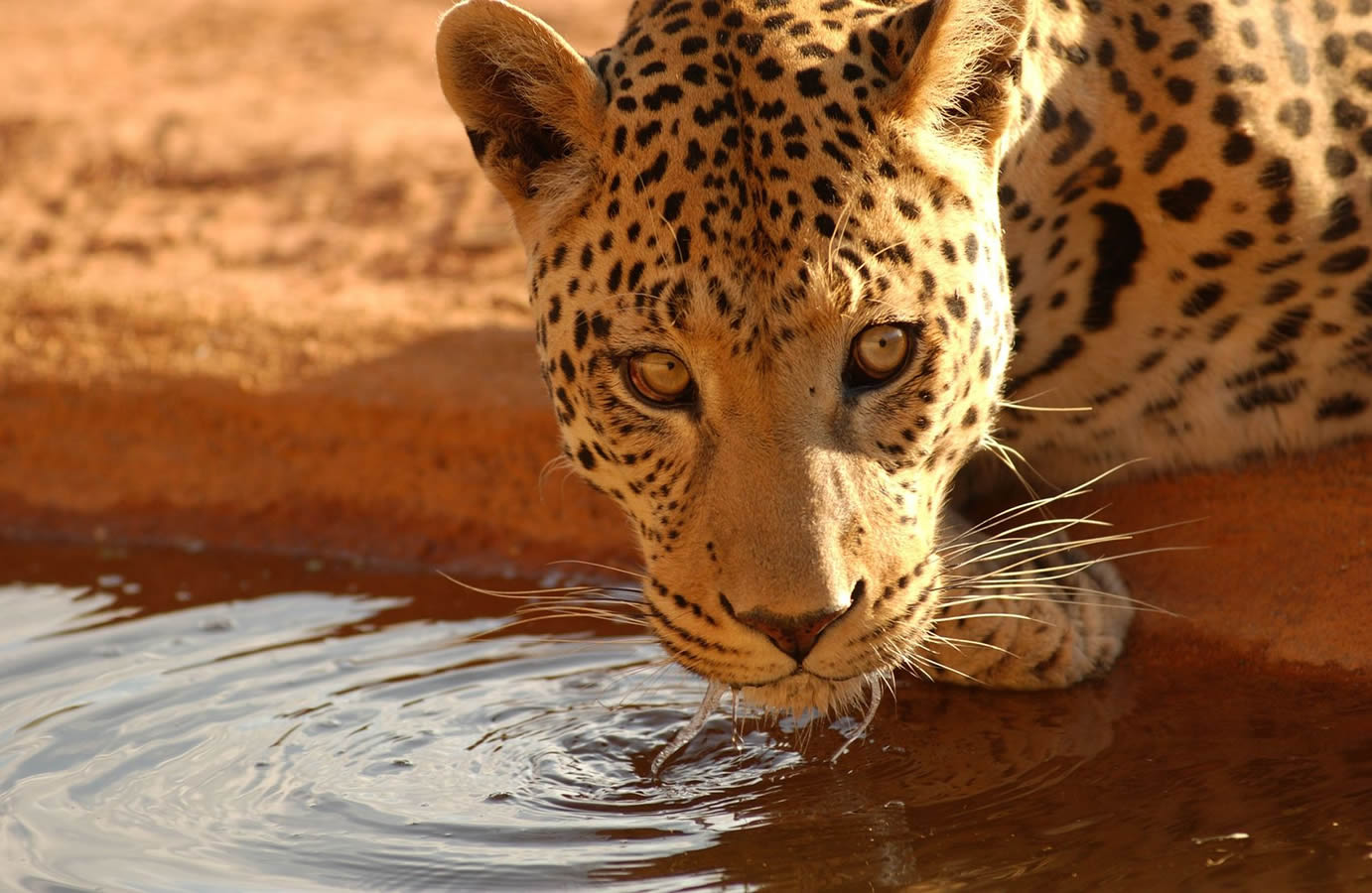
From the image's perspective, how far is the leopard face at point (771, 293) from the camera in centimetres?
432

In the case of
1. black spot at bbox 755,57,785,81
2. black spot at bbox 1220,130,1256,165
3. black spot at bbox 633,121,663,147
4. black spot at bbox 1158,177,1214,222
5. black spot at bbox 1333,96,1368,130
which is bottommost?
black spot at bbox 1158,177,1214,222

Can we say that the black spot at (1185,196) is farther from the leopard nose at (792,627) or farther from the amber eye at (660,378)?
the leopard nose at (792,627)

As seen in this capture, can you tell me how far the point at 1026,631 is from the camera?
557cm

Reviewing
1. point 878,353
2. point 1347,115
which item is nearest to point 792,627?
point 878,353

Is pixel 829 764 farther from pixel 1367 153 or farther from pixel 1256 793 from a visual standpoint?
pixel 1367 153

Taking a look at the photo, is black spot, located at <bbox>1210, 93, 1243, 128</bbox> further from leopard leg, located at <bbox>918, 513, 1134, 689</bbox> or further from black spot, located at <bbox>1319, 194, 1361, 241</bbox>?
leopard leg, located at <bbox>918, 513, 1134, 689</bbox>

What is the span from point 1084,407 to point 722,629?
5.63ft

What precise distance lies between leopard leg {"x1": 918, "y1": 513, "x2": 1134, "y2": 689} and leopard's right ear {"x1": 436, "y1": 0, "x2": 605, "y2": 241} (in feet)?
4.98

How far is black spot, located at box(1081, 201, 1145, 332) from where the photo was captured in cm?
537

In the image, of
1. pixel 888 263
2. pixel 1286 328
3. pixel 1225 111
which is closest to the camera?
pixel 888 263

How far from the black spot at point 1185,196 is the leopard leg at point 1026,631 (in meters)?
1.00

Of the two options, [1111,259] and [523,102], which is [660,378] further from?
[1111,259]

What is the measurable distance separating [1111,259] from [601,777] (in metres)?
2.05

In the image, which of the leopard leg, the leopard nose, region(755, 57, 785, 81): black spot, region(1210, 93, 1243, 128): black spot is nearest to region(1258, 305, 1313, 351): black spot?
region(1210, 93, 1243, 128): black spot
